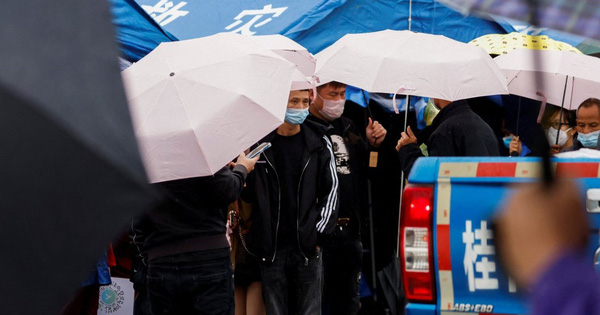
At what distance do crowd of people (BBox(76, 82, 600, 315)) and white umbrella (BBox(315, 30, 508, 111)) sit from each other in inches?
8.4

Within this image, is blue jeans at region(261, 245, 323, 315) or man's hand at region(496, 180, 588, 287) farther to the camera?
blue jeans at region(261, 245, 323, 315)

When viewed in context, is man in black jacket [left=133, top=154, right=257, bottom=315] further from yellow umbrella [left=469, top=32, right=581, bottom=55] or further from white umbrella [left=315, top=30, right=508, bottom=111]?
yellow umbrella [left=469, top=32, right=581, bottom=55]

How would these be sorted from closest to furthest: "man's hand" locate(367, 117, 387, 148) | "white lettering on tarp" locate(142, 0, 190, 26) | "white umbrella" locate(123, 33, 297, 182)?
"white umbrella" locate(123, 33, 297, 182) < "man's hand" locate(367, 117, 387, 148) < "white lettering on tarp" locate(142, 0, 190, 26)

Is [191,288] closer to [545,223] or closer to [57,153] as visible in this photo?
[57,153]

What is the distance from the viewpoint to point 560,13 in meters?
2.43

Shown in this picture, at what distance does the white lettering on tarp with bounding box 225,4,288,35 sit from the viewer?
11.7 m

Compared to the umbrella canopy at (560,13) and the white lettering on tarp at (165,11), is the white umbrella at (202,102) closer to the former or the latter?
the umbrella canopy at (560,13)

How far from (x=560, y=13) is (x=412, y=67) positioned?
6.31 m

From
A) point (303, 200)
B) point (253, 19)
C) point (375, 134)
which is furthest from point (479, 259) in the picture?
point (253, 19)

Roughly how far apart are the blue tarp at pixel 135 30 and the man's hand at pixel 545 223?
781 cm

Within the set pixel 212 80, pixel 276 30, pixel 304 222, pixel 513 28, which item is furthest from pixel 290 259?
pixel 513 28

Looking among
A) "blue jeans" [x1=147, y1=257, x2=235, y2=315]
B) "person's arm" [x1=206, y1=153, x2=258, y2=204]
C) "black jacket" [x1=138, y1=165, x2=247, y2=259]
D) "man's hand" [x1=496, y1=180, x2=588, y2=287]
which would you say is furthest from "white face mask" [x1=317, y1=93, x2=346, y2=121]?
"man's hand" [x1=496, y1=180, x2=588, y2=287]

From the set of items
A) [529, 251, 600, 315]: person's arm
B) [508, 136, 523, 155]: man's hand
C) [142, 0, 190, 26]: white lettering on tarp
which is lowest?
[508, 136, 523, 155]: man's hand

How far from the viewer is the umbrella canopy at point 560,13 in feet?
7.63
